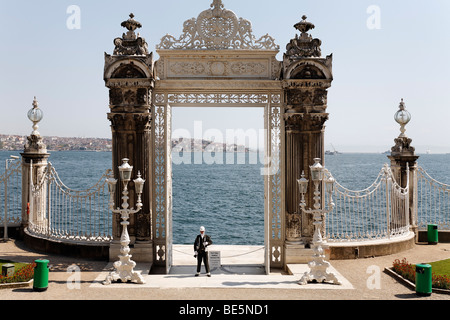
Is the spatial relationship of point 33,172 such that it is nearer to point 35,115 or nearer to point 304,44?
point 35,115

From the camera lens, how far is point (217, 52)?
11.7 m

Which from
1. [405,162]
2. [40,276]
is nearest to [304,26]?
[405,162]

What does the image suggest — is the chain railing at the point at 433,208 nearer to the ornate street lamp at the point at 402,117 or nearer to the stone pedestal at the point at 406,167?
the stone pedestal at the point at 406,167

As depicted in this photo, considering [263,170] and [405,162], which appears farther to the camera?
[405,162]

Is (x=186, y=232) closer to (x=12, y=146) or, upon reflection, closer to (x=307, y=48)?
(x=307, y=48)

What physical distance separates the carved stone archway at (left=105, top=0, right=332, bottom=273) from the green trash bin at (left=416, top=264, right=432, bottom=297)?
3156mm

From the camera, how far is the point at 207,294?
9.38 metres

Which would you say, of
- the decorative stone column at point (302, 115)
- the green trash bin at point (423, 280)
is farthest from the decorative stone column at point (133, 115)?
the green trash bin at point (423, 280)

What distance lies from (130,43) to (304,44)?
464cm

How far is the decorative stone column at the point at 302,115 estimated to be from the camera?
11.6 m

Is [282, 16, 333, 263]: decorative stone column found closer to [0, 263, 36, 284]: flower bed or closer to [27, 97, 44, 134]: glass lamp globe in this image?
[0, 263, 36, 284]: flower bed

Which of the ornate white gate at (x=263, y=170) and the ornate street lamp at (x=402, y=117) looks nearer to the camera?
the ornate white gate at (x=263, y=170)

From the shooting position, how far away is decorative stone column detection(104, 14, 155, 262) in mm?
11539
